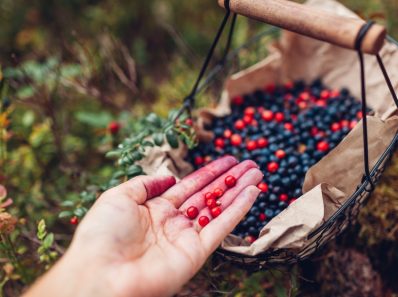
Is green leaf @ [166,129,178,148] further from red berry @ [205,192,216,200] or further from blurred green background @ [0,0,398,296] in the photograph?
blurred green background @ [0,0,398,296]

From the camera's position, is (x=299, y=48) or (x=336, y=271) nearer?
(x=336, y=271)

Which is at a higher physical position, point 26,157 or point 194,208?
point 194,208

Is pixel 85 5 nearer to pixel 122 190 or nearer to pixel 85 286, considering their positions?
pixel 122 190

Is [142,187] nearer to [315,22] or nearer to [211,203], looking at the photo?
[211,203]

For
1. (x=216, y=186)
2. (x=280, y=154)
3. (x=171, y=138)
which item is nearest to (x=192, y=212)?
(x=216, y=186)

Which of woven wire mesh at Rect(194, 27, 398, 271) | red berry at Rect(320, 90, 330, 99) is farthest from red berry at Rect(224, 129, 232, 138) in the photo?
woven wire mesh at Rect(194, 27, 398, 271)

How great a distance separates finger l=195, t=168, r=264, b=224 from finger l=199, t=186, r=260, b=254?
0.07 meters

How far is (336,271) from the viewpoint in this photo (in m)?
2.02

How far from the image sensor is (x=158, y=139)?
182 centimetres

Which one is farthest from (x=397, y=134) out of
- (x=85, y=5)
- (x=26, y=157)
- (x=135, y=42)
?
(x=85, y=5)

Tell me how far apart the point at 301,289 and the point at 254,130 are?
814mm

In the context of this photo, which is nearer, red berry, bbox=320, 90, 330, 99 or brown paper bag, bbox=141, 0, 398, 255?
Answer: brown paper bag, bbox=141, 0, 398, 255

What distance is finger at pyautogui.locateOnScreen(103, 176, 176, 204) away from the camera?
148cm

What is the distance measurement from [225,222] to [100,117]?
1.53 meters
